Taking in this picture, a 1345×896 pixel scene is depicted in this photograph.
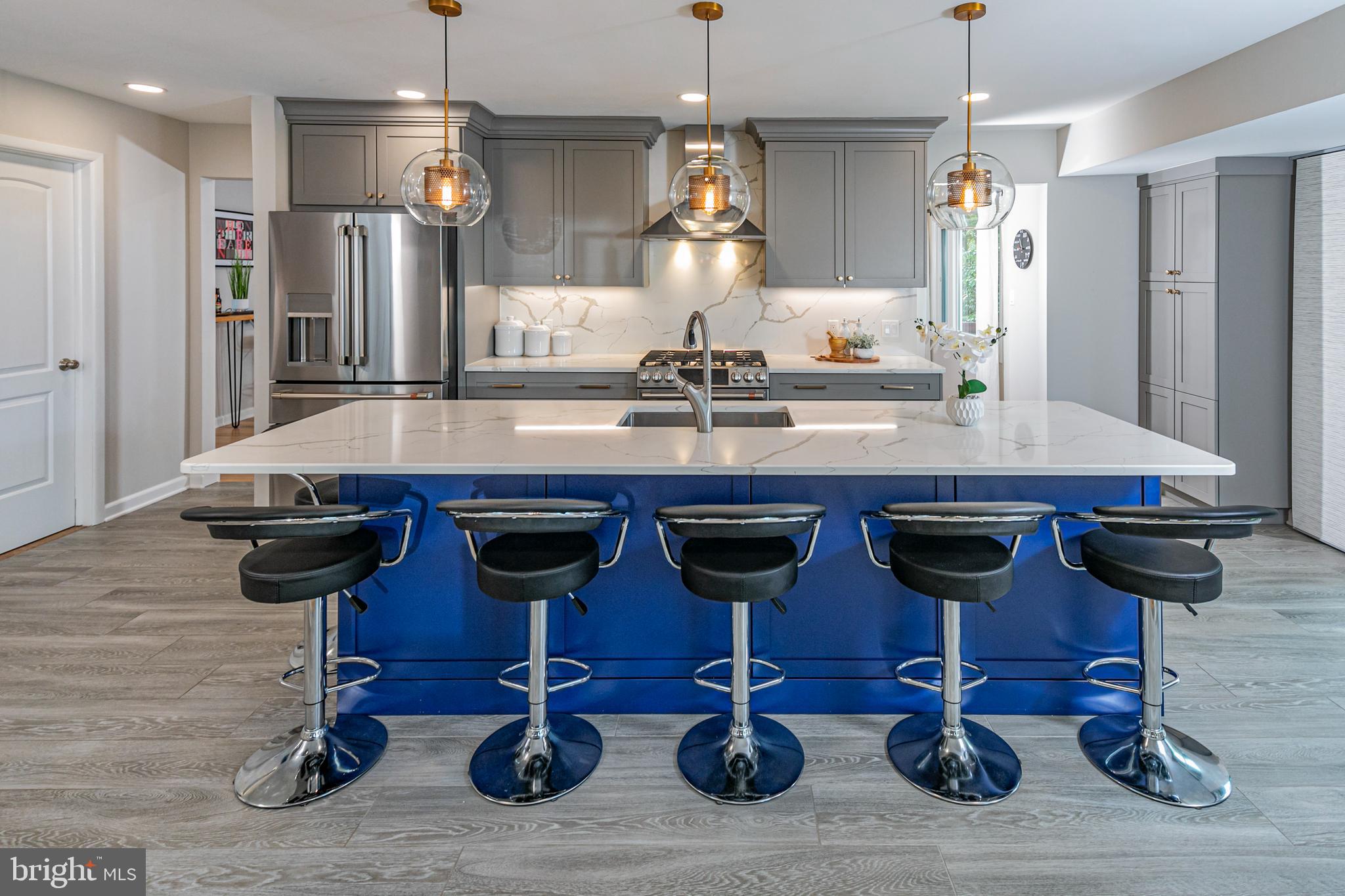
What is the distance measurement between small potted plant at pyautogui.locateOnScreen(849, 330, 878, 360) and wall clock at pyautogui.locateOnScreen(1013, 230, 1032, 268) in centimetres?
155

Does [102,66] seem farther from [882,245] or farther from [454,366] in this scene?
[882,245]

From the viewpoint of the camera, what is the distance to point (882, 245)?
5445mm

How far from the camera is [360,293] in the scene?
481 centimetres

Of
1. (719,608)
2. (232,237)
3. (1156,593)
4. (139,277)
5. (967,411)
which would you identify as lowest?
(719,608)

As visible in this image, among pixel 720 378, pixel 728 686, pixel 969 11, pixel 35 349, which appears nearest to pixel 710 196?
pixel 969 11

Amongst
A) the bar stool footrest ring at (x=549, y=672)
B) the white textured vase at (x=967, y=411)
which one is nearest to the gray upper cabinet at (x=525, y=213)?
the white textured vase at (x=967, y=411)

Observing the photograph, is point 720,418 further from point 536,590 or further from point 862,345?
point 862,345

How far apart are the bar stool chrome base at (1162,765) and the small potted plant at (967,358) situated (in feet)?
3.44

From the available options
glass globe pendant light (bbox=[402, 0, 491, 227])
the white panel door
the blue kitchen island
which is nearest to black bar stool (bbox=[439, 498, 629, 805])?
the blue kitchen island

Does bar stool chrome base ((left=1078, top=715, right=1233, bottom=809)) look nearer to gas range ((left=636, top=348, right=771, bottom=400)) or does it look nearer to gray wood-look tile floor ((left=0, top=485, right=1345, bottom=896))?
gray wood-look tile floor ((left=0, top=485, right=1345, bottom=896))

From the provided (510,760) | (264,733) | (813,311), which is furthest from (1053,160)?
(264,733)

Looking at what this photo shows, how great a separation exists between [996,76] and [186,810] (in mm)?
4423

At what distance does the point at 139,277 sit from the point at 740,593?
4.86 m

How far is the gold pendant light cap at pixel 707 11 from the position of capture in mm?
3348
